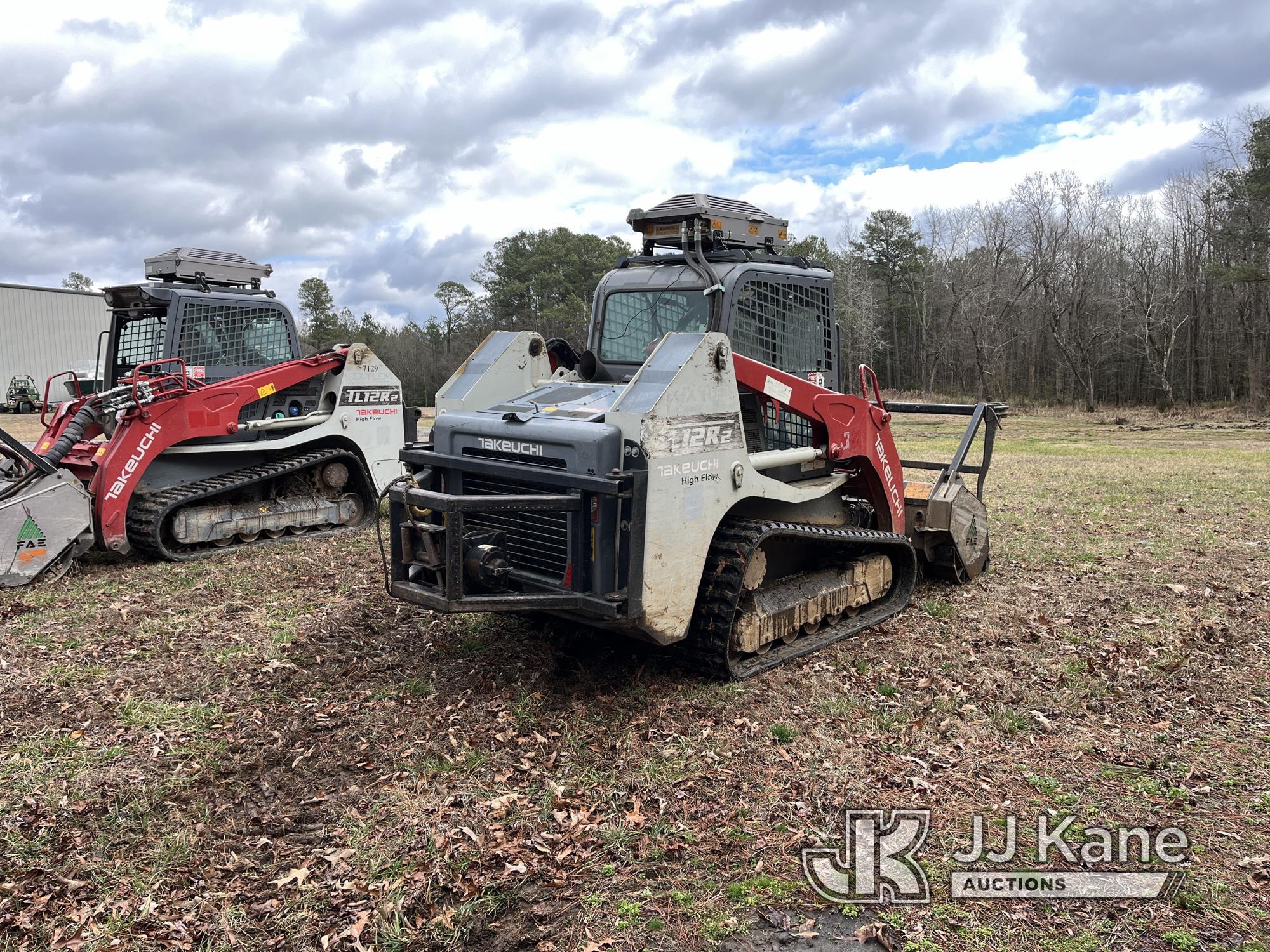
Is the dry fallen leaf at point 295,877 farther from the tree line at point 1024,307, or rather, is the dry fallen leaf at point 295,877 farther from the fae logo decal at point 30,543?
the tree line at point 1024,307

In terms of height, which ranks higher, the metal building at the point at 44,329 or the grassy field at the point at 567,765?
the metal building at the point at 44,329

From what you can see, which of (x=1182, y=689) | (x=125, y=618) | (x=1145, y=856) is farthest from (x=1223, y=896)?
(x=125, y=618)

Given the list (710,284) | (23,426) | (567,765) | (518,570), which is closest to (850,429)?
(710,284)

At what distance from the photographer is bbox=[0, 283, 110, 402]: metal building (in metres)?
42.1

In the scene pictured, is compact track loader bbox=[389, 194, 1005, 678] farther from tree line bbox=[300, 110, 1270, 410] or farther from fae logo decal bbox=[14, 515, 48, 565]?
tree line bbox=[300, 110, 1270, 410]

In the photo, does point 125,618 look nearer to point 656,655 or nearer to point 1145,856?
point 656,655

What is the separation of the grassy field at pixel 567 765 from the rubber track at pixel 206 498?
966 mm

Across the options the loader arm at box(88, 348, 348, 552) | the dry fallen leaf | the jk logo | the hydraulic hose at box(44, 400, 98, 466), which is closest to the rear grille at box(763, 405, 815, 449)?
the jk logo

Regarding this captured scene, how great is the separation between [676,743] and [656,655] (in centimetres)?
113

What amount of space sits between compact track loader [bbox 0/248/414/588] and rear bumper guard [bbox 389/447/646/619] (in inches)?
174

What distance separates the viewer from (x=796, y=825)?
4.02m

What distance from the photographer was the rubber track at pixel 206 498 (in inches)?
344

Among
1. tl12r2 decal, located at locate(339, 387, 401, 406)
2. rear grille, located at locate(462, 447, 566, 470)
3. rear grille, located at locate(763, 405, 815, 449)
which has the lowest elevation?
rear grille, located at locate(462, 447, 566, 470)

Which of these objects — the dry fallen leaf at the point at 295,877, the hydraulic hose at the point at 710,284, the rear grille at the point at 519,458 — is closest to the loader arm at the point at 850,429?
the hydraulic hose at the point at 710,284
